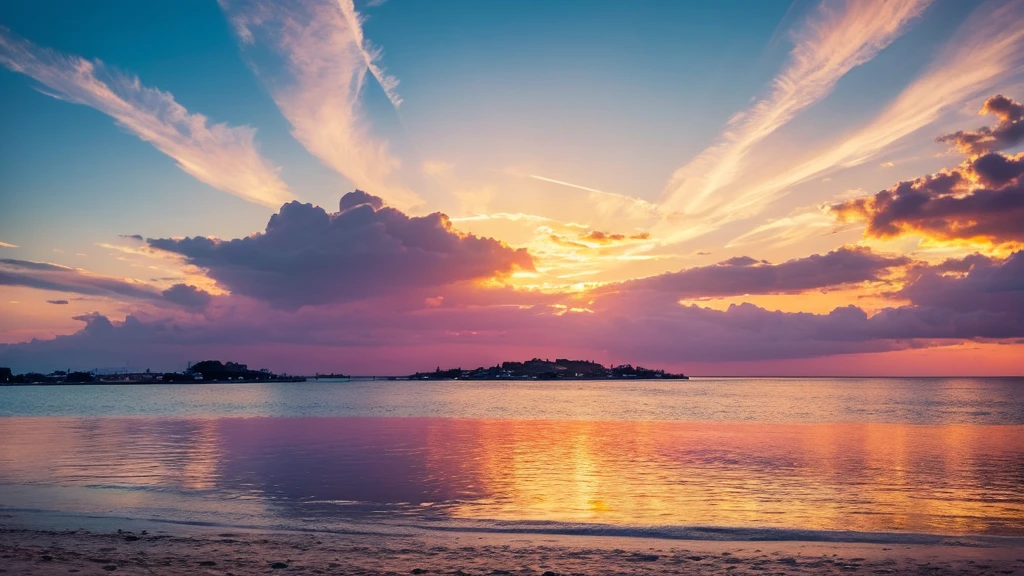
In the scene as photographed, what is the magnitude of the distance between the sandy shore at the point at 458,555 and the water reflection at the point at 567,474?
3528mm

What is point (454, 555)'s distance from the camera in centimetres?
1981

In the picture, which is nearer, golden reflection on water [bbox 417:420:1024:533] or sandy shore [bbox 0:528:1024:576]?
sandy shore [bbox 0:528:1024:576]

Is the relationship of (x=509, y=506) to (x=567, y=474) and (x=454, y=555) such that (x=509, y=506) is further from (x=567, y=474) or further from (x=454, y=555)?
(x=567, y=474)

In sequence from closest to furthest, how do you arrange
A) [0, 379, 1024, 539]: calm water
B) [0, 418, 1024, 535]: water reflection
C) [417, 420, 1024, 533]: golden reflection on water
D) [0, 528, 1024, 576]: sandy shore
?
[0, 528, 1024, 576]: sandy shore, [0, 379, 1024, 539]: calm water, [417, 420, 1024, 533]: golden reflection on water, [0, 418, 1024, 535]: water reflection

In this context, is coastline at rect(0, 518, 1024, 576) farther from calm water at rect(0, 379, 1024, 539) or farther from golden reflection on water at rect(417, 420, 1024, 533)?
golden reflection on water at rect(417, 420, 1024, 533)

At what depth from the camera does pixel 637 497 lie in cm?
3008

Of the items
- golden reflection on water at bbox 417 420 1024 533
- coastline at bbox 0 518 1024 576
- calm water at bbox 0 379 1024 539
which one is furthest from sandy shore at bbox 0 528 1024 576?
golden reflection on water at bbox 417 420 1024 533

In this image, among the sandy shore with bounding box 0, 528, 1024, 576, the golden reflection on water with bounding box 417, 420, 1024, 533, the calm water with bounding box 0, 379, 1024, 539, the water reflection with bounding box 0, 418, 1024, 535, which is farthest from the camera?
the water reflection with bounding box 0, 418, 1024, 535

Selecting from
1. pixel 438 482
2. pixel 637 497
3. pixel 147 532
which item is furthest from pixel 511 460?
pixel 147 532

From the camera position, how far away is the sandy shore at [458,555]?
58.6 feet

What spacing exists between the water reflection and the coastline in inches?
132

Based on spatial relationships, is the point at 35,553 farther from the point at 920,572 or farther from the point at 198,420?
the point at 198,420

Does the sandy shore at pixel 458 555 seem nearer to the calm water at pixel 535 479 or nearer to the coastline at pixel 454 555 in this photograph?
the coastline at pixel 454 555

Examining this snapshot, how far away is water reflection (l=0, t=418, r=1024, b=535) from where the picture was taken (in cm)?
2703
